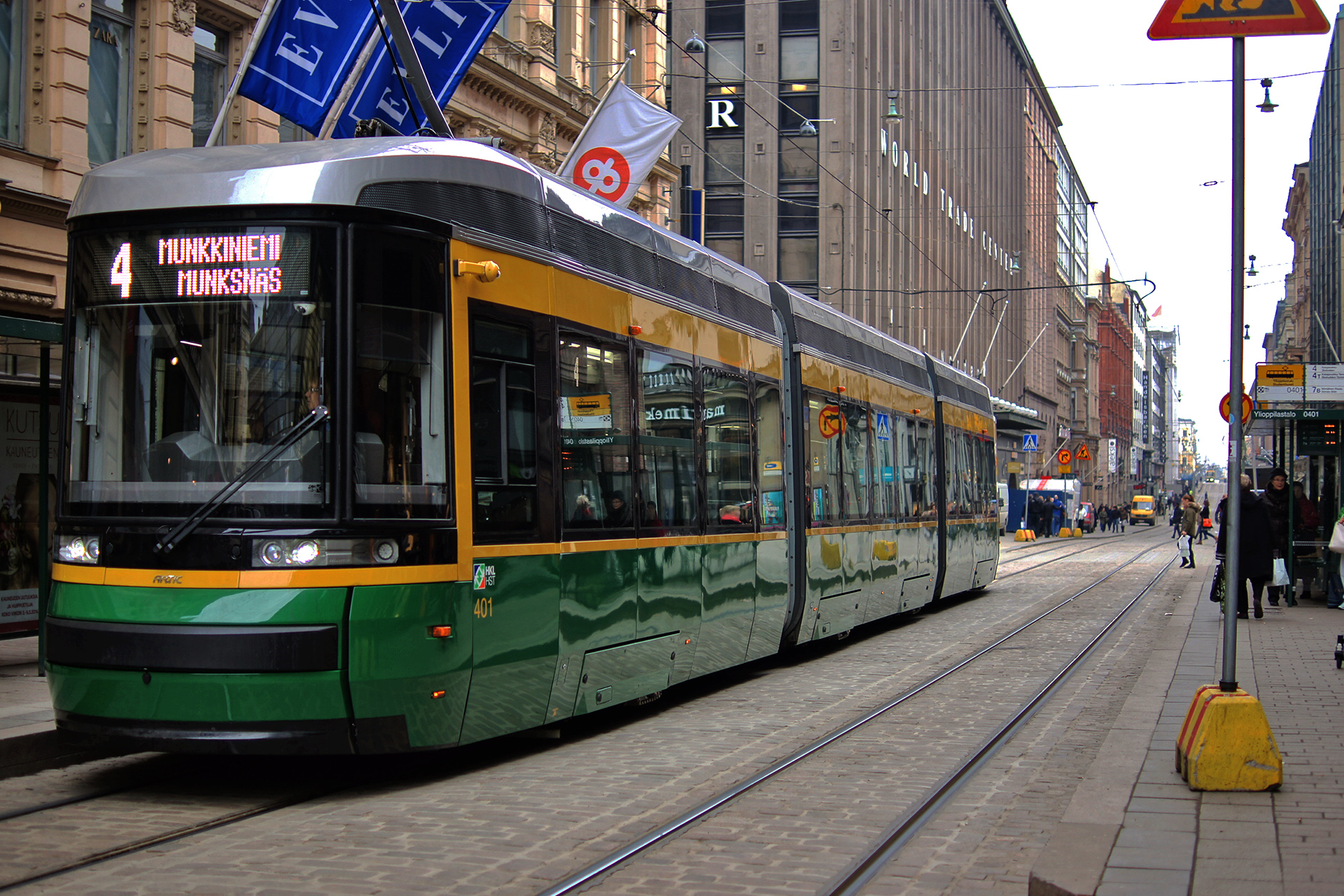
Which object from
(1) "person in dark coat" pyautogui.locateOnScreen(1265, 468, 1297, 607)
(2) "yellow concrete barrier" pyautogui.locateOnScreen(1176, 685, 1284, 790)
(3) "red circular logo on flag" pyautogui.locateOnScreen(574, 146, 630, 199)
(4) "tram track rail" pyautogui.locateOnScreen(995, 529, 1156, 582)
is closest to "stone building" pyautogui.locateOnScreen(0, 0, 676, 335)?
(3) "red circular logo on flag" pyautogui.locateOnScreen(574, 146, 630, 199)

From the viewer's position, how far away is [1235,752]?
696 centimetres

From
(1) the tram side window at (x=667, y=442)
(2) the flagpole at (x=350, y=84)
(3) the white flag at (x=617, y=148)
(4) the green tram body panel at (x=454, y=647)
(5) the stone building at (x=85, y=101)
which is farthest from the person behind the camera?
(3) the white flag at (x=617, y=148)

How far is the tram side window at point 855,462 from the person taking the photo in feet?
48.2

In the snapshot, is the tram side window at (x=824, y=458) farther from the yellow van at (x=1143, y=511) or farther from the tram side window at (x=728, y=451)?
the yellow van at (x=1143, y=511)

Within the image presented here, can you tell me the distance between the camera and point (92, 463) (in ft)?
23.6

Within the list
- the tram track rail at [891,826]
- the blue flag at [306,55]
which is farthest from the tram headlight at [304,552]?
the blue flag at [306,55]

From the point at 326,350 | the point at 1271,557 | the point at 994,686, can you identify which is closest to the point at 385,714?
the point at 326,350

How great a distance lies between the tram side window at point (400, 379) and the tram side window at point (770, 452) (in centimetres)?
507

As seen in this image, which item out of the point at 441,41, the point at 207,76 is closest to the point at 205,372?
the point at 441,41

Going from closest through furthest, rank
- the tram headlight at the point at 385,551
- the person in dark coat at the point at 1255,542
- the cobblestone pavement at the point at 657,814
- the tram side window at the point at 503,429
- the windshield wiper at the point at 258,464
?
the cobblestone pavement at the point at 657,814, the windshield wiper at the point at 258,464, the tram headlight at the point at 385,551, the tram side window at the point at 503,429, the person in dark coat at the point at 1255,542

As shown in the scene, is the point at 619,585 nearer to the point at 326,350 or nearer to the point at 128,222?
the point at 326,350

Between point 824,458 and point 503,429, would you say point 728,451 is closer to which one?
point 824,458

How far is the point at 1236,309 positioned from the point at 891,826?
3.12 meters

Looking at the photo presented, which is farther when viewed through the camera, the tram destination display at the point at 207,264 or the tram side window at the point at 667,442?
the tram side window at the point at 667,442
